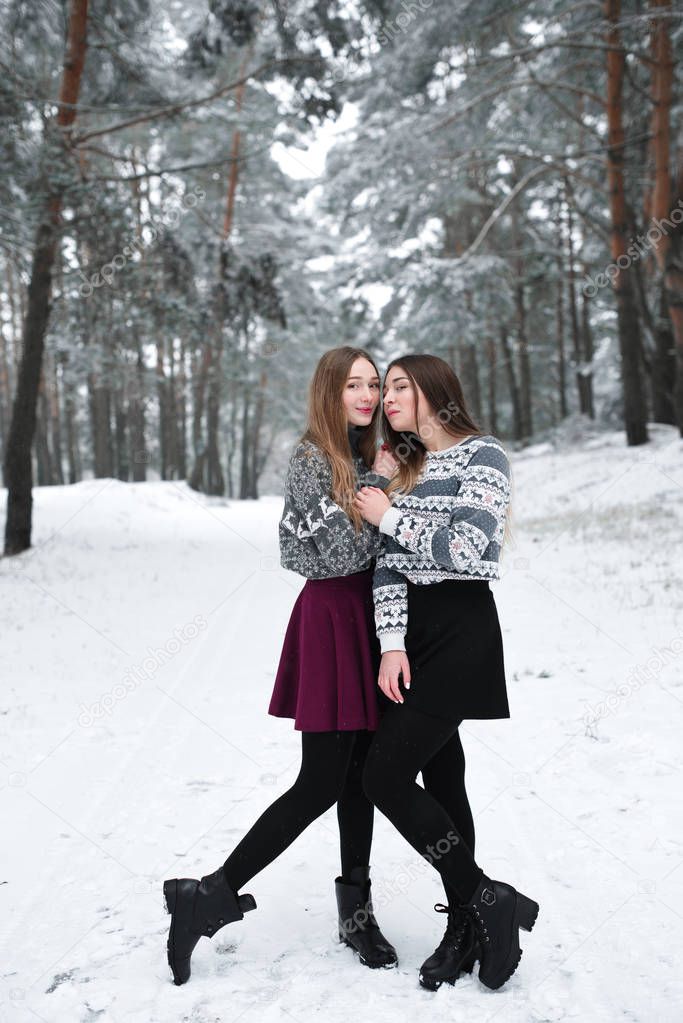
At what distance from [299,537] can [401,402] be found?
60cm

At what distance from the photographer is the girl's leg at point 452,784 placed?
9.37 feet

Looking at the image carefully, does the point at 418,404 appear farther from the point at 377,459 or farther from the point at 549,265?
the point at 549,265

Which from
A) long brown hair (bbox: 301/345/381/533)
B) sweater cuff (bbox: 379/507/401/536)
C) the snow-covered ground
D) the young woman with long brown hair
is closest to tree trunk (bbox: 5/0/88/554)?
the snow-covered ground

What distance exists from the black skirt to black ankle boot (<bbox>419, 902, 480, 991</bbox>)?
708 mm

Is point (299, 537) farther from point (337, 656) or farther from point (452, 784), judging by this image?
point (452, 784)

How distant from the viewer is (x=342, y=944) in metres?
2.92

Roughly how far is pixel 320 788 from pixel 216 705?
3259mm

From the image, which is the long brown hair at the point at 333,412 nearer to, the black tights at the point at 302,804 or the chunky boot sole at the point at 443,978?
the black tights at the point at 302,804

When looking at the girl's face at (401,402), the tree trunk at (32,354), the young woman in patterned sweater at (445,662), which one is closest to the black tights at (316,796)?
the young woman in patterned sweater at (445,662)

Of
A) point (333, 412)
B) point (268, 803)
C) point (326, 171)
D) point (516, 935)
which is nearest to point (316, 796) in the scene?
point (516, 935)

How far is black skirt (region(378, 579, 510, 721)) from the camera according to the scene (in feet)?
8.59

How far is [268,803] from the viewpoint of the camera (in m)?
4.18

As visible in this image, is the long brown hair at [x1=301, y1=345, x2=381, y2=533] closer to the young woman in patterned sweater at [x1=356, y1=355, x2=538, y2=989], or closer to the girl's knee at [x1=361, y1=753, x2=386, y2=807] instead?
the young woman in patterned sweater at [x1=356, y1=355, x2=538, y2=989]

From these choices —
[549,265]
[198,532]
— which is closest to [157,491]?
[198,532]
